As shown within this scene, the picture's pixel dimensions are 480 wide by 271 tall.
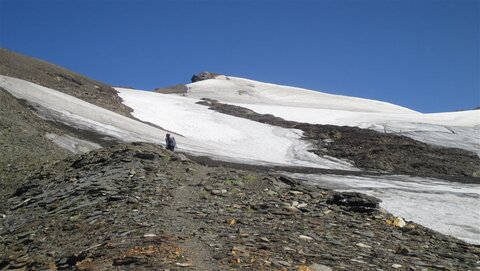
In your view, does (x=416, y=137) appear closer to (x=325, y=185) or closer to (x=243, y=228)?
(x=325, y=185)

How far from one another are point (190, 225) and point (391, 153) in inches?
985

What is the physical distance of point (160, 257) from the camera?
7398mm

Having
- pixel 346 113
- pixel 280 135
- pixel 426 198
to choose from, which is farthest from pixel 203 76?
pixel 426 198

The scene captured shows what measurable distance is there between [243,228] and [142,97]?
48.6 metres

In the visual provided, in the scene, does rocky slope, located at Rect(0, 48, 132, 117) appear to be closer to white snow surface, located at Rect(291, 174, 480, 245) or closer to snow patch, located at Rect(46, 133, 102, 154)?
snow patch, located at Rect(46, 133, 102, 154)

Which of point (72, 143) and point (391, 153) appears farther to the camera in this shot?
point (391, 153)

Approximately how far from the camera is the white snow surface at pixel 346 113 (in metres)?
38.6

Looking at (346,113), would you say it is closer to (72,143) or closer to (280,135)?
(280,135)

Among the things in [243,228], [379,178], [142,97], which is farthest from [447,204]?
[142,97]

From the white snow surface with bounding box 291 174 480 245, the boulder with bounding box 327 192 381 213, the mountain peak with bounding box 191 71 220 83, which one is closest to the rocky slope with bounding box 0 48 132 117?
the white snow surface with bounding box 291 174 480 245

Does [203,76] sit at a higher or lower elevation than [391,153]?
higher

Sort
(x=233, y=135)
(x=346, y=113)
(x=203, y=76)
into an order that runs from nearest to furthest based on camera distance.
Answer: (x=233, y=135), (x=346, y=113), (x=203, y=76)

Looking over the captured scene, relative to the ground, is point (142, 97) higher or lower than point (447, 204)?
higher

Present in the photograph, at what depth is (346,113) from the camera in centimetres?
5316
